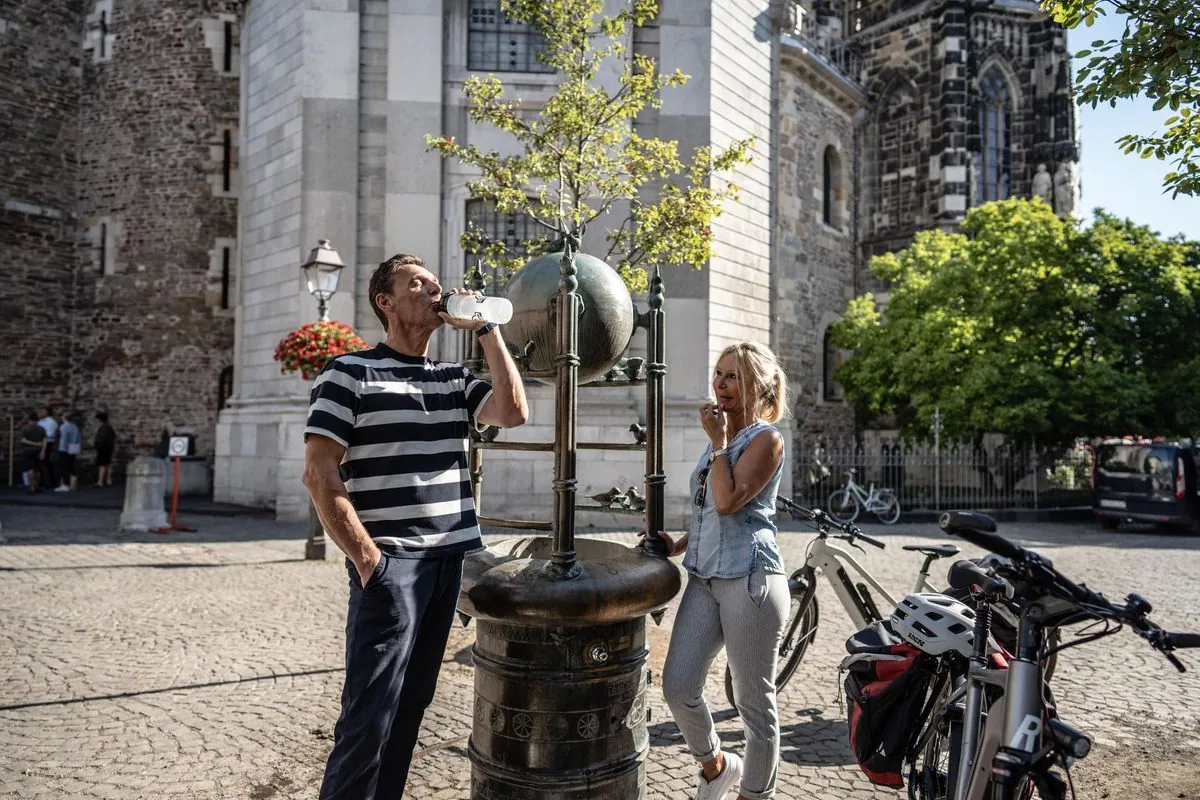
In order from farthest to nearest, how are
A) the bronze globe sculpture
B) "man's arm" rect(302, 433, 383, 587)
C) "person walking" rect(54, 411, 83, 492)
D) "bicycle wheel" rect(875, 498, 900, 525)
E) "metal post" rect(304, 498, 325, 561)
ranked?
"person walking" rect(54, 411, 83, 492) < "bicycle wheel" rect(875, 498, 900, 525) < "metal post" rect(304, 498, 325, 561) < the bronze globe sculpture < "man's arm" rect(302, 433, 383, 587)

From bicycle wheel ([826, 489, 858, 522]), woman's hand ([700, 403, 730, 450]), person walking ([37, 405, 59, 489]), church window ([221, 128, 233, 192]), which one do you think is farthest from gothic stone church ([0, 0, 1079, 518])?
woman's hand ([700, 403, 730, 450])

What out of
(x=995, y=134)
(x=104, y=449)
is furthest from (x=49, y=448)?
(x=995, y=134)

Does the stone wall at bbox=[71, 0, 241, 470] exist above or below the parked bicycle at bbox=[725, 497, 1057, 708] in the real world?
above

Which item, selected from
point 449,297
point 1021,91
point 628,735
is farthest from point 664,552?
point 1021,91

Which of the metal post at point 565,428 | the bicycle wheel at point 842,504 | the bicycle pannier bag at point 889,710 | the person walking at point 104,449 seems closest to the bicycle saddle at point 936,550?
the bicycle pannier bag at point 889,710

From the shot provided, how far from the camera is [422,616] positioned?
2.57 meters

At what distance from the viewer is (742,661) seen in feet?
9.38

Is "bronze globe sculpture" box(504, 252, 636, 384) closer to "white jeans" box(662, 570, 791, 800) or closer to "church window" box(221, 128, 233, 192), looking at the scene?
"white jeans" box(662, 570, 791, 800)

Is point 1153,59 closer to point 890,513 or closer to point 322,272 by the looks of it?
point 322,272

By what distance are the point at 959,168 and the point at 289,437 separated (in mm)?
19830

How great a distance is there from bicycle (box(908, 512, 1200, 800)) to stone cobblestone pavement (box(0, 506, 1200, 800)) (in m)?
1.36

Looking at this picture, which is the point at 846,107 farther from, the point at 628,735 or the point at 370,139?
the point at 628,735

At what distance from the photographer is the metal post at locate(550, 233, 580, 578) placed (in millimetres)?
2811

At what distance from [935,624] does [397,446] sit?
1820 mm
